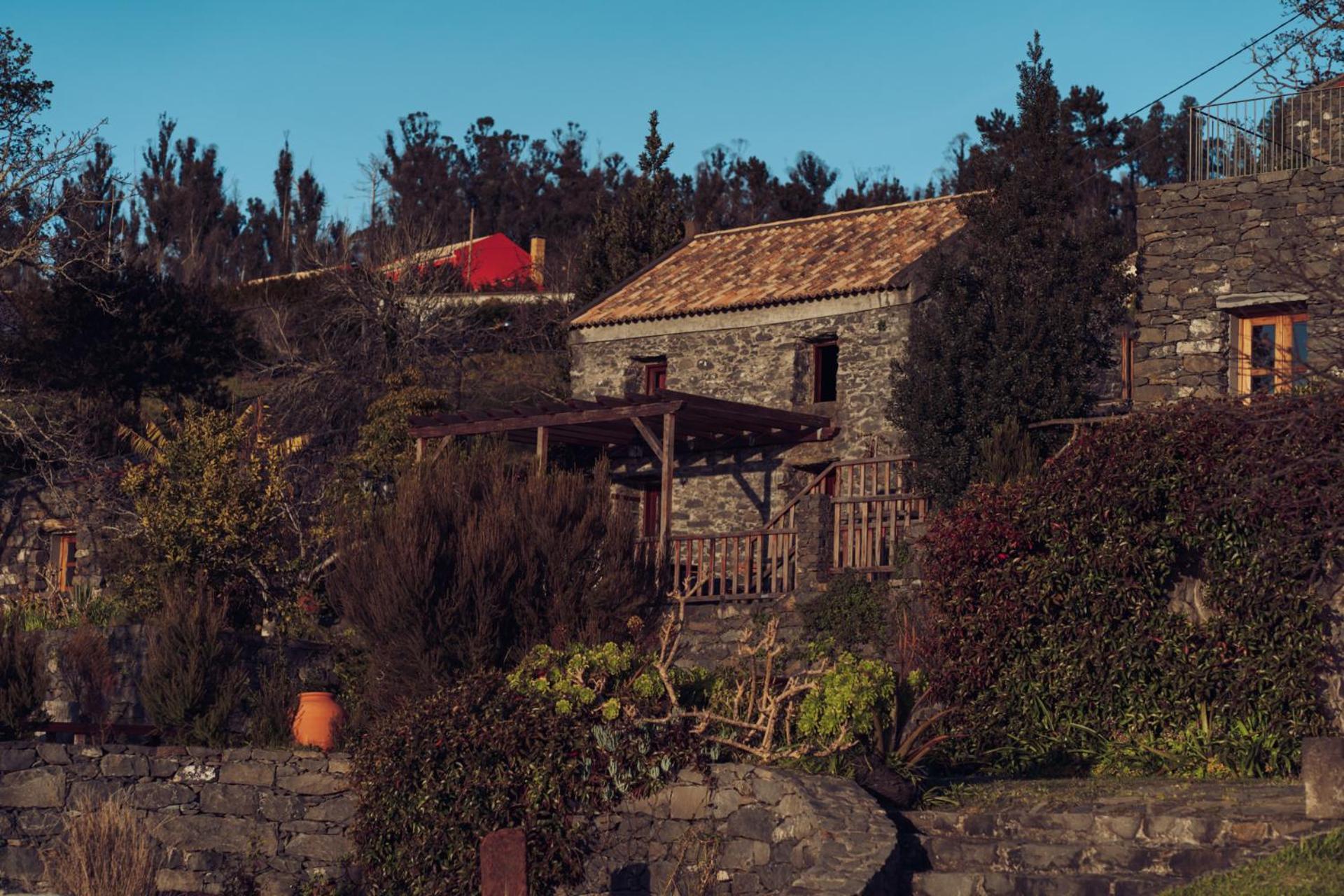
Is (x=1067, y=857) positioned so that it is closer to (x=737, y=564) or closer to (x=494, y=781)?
(x=494, y=781)

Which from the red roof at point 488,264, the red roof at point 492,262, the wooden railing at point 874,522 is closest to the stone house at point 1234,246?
the wooden railing at point 874,522

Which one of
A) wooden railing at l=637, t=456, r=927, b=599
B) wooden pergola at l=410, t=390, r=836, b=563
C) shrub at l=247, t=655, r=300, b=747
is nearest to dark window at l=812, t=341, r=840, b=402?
wooden pergola at l=410, t=390, r=836, b=563

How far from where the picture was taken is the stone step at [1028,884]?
9883 millimetres

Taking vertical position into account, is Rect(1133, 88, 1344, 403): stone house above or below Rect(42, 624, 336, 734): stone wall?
above

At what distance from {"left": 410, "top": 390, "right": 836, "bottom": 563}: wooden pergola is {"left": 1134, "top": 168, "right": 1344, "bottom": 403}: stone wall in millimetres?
5719

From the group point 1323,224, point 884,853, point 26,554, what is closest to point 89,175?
point 26,554

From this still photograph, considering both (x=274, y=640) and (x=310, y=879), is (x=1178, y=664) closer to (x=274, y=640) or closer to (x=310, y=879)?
(x=310, y=879)

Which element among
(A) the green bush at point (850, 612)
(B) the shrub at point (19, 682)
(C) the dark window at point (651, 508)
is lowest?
(B) the shrub at point (19, 682)

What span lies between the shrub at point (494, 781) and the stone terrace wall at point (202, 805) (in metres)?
0.87

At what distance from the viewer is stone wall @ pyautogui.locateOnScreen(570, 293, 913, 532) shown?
2236cm

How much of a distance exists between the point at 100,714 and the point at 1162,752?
29.9 ft

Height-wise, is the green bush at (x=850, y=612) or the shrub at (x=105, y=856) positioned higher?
the green bush at (x=850, y=612)

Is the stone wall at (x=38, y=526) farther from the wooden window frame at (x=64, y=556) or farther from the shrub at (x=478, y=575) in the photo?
the shrub at (x=478, y=575)

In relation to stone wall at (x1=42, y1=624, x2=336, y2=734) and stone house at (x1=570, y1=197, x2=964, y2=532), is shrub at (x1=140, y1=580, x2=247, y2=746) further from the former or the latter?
stone house at (x1=570, y1=197, x2=964, y2=532)
